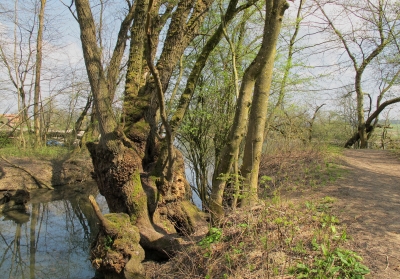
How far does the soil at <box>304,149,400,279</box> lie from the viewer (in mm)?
3695

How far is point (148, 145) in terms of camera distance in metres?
7.18

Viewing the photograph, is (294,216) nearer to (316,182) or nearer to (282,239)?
(282,239)

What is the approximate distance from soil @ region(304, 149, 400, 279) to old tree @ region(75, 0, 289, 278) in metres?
1.59

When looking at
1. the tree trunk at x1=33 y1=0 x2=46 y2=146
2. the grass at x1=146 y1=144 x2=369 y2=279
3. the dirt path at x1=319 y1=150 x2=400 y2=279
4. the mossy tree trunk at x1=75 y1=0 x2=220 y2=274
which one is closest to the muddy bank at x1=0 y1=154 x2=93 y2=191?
the tree trunk at x1=33 y1=0 x2=46 y2=146

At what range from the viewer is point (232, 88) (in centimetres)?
936

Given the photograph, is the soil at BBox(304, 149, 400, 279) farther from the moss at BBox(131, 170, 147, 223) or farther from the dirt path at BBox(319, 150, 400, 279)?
the moss at BBox(131, 170, 147, 223)

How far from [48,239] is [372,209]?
7164mm

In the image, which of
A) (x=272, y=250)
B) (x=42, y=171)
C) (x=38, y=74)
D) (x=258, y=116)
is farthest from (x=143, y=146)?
(x=38, y=74)

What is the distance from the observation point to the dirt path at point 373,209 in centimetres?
369

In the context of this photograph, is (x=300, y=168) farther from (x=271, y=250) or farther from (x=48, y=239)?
(x=48, y=239)

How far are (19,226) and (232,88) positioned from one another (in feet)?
22.9

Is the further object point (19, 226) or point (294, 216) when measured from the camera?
point (19, 226)

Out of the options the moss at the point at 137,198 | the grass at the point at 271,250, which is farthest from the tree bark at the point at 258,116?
the moss at the point at 137,198

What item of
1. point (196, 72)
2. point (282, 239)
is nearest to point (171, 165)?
point (196, 72)
